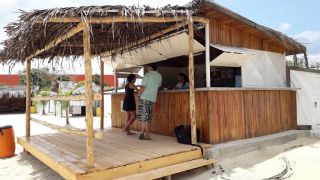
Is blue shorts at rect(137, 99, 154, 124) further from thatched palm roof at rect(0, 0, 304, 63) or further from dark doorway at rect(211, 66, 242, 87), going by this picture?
dark doorway at rect(211, 66, 242, 87)

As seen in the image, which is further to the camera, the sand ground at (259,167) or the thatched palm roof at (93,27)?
the sand ground at (259,167)

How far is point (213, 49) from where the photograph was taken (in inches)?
275

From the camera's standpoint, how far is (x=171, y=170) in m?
5.34

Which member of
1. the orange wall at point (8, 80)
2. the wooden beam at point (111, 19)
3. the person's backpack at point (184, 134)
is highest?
the orange wall at point (8, 80)

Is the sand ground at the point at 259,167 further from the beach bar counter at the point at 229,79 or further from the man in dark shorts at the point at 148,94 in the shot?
the man in dark shorts at the point at 148,94

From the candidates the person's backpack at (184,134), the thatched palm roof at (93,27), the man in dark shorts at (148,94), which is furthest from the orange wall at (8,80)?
the person's backpack at (184,134)

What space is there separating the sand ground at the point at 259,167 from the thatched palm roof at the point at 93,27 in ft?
8.35

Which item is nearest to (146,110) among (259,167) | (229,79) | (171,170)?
(171,170)

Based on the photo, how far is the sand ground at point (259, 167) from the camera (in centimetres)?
560

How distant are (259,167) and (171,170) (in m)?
1.77

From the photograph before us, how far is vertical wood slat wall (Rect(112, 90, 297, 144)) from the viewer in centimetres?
658

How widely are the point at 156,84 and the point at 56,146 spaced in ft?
8.43

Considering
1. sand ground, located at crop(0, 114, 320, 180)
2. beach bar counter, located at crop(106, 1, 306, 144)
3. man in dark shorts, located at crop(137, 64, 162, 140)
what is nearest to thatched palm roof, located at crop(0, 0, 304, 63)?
beach bar counter, located at crop(106, 1, 306, 144)

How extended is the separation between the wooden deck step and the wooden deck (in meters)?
0.09
